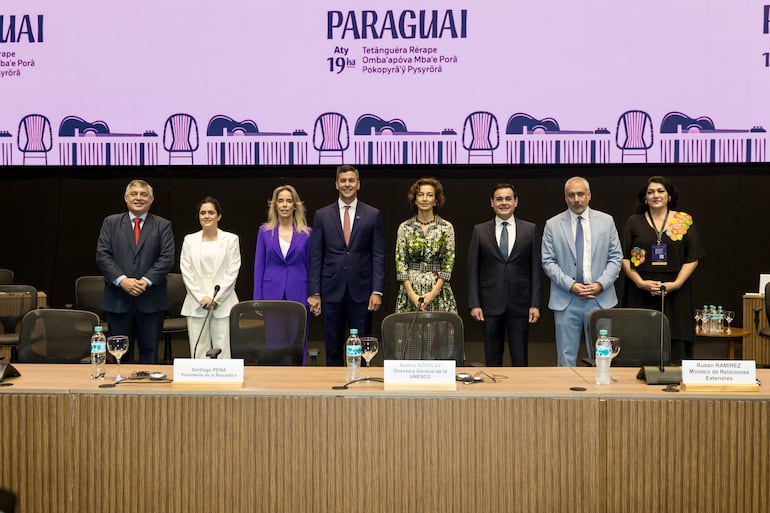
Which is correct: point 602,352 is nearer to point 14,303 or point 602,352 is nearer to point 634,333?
point 634,333

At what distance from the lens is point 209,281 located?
14.3 ft

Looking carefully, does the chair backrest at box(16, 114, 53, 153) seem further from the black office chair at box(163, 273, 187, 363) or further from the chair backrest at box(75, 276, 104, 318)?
the black office chair at box(163, 273, 187, 363)

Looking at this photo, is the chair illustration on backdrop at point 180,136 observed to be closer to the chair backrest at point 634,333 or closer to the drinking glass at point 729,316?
the chair backrest at point 634,333

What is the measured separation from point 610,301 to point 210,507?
2703 mm

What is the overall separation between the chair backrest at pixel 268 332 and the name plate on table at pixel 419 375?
114cm

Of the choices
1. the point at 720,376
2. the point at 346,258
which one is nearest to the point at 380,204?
the point at 346,258

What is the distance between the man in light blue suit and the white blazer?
1.86 meters

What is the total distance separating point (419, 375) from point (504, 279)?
1.98m

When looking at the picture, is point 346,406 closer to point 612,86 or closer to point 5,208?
point 612,86

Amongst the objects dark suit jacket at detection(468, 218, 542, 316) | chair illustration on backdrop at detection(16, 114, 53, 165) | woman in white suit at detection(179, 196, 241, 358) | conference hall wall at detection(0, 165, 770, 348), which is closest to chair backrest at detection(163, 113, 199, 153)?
conference hall wall at detection(0, 165, 770, 348)

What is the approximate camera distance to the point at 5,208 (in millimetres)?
6250

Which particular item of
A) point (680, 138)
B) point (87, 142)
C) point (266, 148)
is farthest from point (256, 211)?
point (680, 138)

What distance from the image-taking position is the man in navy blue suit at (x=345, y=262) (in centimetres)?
445

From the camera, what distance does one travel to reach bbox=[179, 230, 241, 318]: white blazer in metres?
4.33
